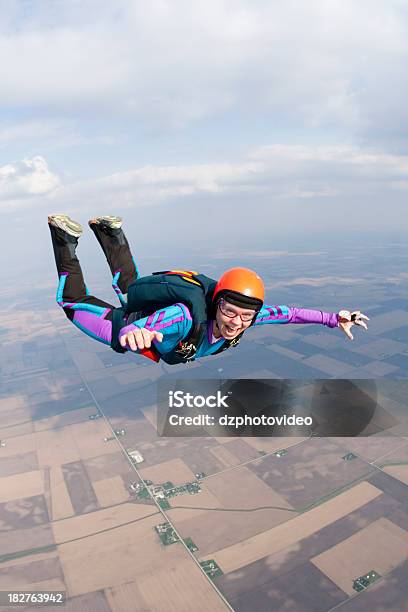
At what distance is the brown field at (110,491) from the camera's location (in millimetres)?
38094

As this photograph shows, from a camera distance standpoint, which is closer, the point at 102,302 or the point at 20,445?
the point at 102,302

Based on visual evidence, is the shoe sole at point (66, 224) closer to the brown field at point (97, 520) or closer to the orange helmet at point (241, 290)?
the orange helmet at point (241, 290)

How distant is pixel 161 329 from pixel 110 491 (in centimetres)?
4082

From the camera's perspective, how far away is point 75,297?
6.93m

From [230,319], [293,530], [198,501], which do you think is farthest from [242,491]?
[230,319]

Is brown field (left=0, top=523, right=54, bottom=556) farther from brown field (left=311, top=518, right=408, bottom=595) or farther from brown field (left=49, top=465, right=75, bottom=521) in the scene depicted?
brown field (left=311, top=518, right=408, bottom=595)

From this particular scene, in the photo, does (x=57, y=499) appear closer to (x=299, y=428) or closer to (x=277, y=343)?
(x=299, y=428)

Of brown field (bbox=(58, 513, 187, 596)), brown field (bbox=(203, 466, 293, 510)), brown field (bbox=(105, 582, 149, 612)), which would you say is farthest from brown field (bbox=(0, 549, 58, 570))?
brown field (bbox=(203, 466, 293, 510))

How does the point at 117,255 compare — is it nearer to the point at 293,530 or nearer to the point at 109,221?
the point at 109,221

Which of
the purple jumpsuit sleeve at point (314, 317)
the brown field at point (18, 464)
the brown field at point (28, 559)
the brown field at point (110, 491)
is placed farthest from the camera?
the brown field at point (18, 464)

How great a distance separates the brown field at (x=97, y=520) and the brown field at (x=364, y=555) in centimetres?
1508

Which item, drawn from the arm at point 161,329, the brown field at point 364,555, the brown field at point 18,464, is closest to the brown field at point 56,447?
the brown field at point 18,464

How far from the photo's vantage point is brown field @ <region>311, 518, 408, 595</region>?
27.9 meters

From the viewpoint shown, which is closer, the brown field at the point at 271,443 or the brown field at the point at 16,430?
the brown field at the point at 271,443
